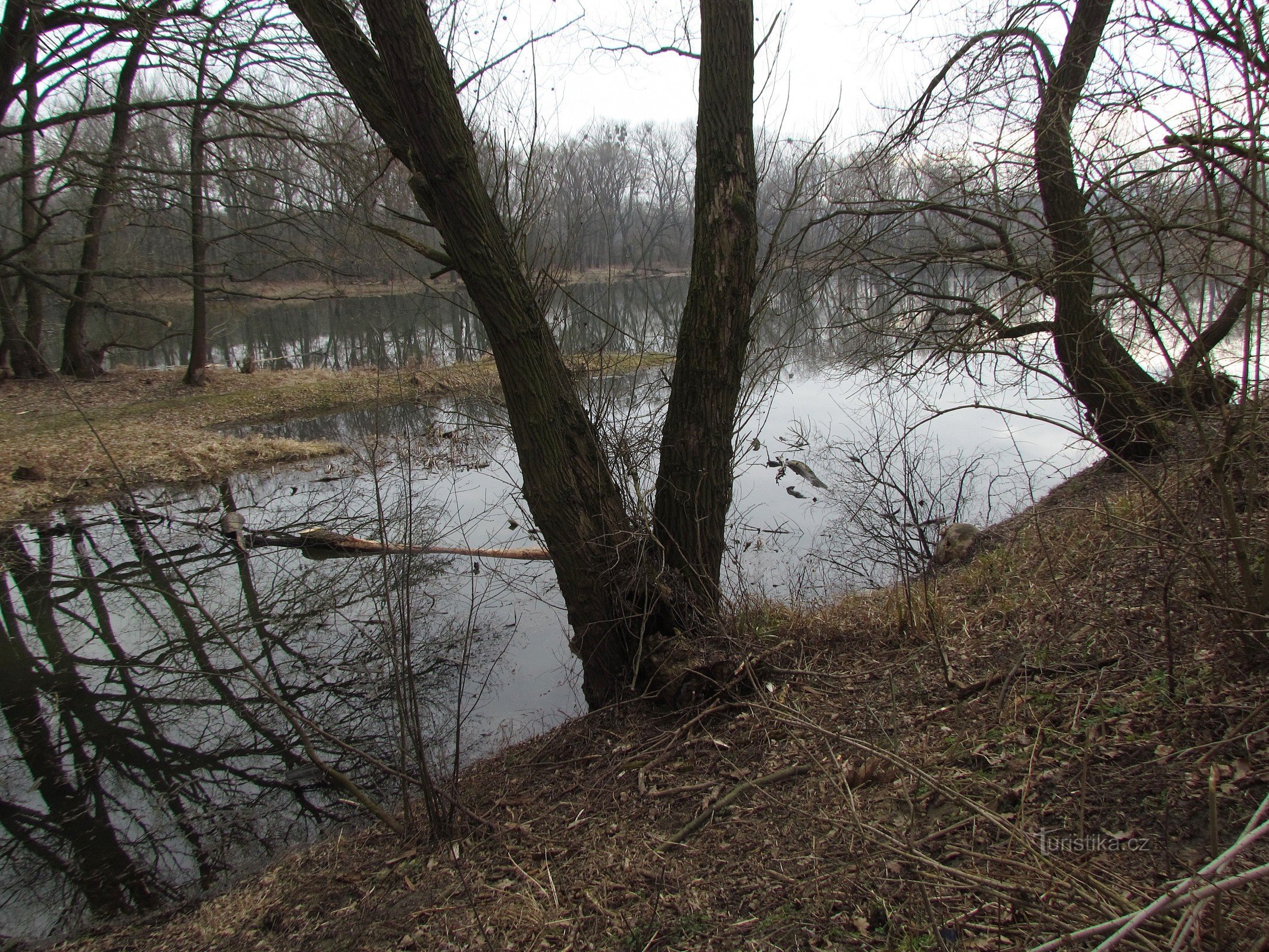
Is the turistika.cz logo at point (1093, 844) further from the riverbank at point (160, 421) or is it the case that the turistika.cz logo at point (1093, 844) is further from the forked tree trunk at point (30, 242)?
the forked tree trunk at point (30, 242)

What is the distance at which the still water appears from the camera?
4645mm

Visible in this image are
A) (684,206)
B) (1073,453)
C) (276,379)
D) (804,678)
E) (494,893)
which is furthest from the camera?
(684,206)

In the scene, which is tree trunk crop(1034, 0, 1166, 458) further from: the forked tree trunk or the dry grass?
the forked tree trunk

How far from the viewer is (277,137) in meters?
11.0

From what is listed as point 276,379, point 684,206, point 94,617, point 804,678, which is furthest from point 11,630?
point 684,206

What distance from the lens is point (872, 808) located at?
3061 mm

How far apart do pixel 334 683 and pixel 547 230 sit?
3962 millimetres

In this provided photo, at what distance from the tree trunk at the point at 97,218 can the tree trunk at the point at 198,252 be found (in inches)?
40.4

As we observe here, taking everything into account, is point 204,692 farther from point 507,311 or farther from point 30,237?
point 30,237

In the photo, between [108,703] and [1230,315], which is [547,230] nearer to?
[1230,315]

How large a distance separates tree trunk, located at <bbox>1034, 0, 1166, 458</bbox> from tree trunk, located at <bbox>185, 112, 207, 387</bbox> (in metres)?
11.2

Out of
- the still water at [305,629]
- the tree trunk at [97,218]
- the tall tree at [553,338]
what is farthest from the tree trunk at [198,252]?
the tall tree at [553,338]

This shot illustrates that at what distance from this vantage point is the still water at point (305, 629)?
4645 millimetres

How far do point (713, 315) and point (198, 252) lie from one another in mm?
15191
